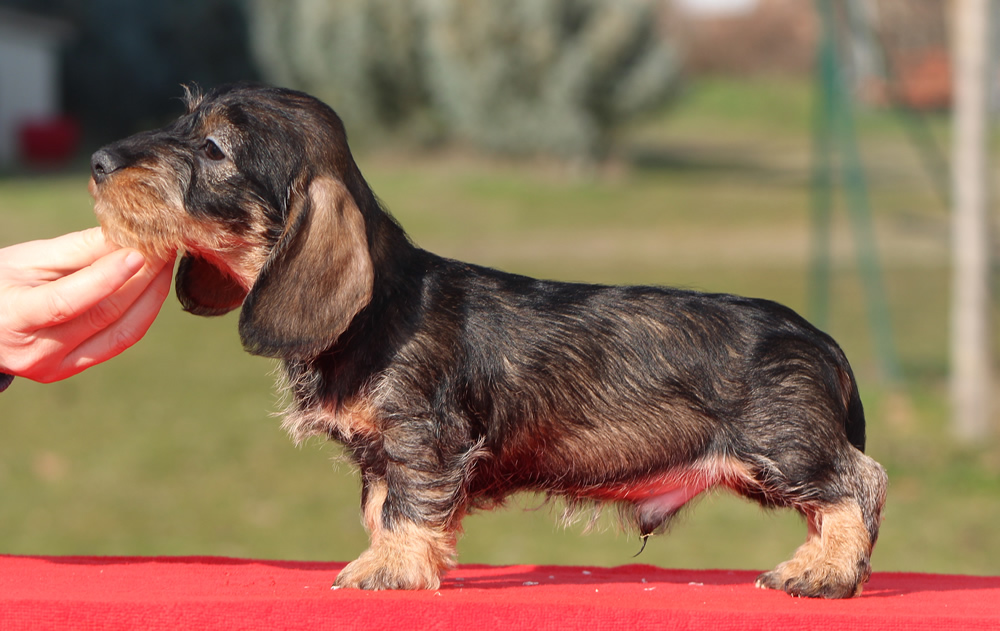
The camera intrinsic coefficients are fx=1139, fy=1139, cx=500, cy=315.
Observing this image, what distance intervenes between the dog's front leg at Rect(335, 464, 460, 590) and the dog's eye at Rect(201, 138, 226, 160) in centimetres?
97

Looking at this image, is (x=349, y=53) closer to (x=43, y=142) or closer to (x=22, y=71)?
(x=43, y=142)

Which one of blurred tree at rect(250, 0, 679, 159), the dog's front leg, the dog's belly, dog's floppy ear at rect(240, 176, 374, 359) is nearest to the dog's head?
dog's floppy ear at rect(240, 176, 374, 359)

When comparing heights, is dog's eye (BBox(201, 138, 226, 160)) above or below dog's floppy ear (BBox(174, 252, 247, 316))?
above

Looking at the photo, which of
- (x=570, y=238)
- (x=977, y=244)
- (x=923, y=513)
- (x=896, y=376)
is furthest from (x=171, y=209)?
Result: (x=570, y=238)

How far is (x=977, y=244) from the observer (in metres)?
12.2

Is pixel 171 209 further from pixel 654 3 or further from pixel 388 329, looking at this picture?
pixel 654 3

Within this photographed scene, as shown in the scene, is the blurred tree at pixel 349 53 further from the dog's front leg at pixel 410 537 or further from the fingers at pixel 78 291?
the dog's front leg at pixel 410 537

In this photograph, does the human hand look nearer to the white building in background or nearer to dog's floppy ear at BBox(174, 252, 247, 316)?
dog's floppy ear at BBox(174, 252, 247, 316)

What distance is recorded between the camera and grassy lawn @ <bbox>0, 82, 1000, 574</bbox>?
10508mm

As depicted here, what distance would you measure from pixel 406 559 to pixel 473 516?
88.4 inches

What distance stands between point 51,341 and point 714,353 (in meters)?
1.96

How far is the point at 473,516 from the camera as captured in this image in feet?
17.6

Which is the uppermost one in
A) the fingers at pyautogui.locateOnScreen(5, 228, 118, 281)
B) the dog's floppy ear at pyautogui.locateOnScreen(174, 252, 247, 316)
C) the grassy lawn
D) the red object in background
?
the fingers at pyautogui.locateOnScreen(5, 228, 118, 281)

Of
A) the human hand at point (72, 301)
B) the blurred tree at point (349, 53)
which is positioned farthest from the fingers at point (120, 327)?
the blurred tree at point (349, 53)
